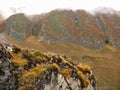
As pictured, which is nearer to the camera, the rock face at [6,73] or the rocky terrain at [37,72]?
the rock face at [6,73]

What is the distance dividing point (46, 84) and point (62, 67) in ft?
11.1

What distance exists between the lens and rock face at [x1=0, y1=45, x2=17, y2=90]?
21.3 meters

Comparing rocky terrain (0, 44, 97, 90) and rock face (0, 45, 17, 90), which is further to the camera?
rocky terrain (0, 44, 97, 90)

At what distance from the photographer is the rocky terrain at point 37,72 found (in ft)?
71.7

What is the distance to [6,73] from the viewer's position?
855 inches

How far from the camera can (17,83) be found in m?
21.9

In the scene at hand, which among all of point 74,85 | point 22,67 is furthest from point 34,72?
point 74,85

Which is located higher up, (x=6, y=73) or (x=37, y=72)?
(x=6, y=73)

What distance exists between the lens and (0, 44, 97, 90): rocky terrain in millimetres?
21848

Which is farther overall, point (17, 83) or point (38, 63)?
point (38, 63)

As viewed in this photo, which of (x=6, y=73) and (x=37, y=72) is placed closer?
(x=6, y=73)

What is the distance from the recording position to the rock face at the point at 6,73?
2134 cm

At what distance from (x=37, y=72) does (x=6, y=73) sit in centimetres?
238

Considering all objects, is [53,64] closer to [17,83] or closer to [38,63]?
[38,63]
